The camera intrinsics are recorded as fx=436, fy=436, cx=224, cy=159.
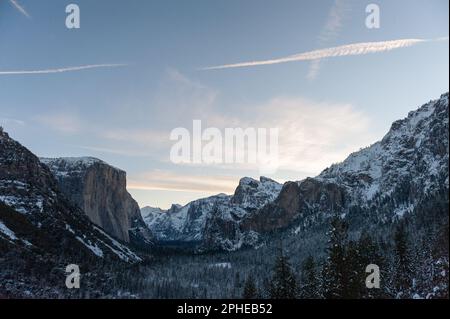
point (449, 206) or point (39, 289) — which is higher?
point (449, 206)

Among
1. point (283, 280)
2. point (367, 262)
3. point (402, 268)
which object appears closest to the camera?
point (283, 280)

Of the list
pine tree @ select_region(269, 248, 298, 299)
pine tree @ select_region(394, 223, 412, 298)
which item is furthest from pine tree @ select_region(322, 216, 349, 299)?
pine tree @ select_region(394, 223, 412, 298)

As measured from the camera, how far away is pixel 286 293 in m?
55.5

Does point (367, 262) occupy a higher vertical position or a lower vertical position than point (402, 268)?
higher

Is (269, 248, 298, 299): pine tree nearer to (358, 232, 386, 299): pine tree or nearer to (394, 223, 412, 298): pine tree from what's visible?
(358, 232, 386, 299): pine tree

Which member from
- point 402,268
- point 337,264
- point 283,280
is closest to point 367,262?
point 402,268

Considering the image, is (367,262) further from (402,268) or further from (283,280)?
(283,280)

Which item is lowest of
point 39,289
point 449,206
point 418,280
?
point 39,289
